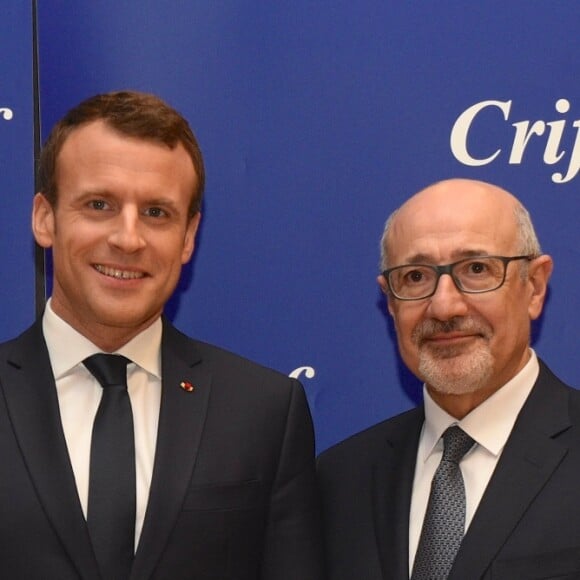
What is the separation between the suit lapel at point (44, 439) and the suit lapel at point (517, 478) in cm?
70

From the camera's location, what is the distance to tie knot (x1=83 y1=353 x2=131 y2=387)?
6.79 feet

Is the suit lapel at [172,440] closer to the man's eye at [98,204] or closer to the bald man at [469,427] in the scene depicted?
the man's eye at [98,204]

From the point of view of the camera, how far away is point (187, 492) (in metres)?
2.02

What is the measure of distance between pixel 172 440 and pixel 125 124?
640 millimetres

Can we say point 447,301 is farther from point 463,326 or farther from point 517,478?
point 517,478

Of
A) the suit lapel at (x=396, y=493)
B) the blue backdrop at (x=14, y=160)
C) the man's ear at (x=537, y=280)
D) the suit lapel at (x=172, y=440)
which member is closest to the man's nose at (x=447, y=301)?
the man's ear at (x=537, y=280)

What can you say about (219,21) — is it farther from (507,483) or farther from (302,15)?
(507,483)

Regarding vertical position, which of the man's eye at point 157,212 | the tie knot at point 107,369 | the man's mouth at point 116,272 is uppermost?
the man's eye at point 157,212

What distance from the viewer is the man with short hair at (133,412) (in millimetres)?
1936

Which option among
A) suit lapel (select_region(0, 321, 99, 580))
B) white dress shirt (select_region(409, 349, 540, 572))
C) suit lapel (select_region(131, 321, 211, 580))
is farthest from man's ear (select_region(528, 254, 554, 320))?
suit lapel (select_region(0, 321, 99, 580))

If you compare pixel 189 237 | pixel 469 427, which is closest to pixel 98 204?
pixel 189 237

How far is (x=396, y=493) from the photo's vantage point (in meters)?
2.19

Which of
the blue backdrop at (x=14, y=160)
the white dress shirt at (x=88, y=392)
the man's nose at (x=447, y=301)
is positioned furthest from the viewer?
the blue backdrop at (x=14, y=160)

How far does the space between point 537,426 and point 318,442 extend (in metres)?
0.80
